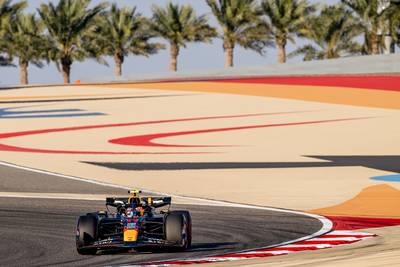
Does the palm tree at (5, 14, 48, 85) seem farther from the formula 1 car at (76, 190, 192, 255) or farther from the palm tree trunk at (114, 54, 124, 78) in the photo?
the formula 1 car at (76, 190, 192, 255)

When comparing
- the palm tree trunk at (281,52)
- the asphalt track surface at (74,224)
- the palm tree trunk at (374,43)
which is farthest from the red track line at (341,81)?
the asphalt track surface at (74,224)

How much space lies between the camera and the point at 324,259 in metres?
15.0

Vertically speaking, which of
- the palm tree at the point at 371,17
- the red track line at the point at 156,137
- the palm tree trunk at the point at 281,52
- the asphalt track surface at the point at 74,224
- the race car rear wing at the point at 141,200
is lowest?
the red track line at the point at 156,137

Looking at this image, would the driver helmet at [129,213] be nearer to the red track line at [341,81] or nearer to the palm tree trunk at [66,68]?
the red track line at [341,81]

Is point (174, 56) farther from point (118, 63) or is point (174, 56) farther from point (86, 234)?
point (86, 234)

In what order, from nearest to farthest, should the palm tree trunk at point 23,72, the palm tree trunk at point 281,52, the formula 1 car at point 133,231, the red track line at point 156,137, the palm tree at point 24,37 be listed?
the formula 1 car at point 133,231
the red track line at point 156,137
the palm tree trunk at point 281,52
the palm tree at point 24,37
the palm tree trunk at point 23,72

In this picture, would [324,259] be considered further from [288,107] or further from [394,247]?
[288,107]

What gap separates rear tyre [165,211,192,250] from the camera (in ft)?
54.9

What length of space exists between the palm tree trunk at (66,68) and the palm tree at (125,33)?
4289 millimetres

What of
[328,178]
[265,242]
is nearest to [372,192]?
[328,178]

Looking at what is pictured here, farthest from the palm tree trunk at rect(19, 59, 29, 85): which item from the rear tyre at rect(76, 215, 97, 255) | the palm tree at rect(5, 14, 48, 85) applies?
the rear tyre at rect(76, 215, 97, 255)

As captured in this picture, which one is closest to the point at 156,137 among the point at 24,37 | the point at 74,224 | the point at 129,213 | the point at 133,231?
the point at 74,224

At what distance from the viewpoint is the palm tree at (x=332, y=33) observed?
96.8 meters

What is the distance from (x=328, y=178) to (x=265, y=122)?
76.3ft
